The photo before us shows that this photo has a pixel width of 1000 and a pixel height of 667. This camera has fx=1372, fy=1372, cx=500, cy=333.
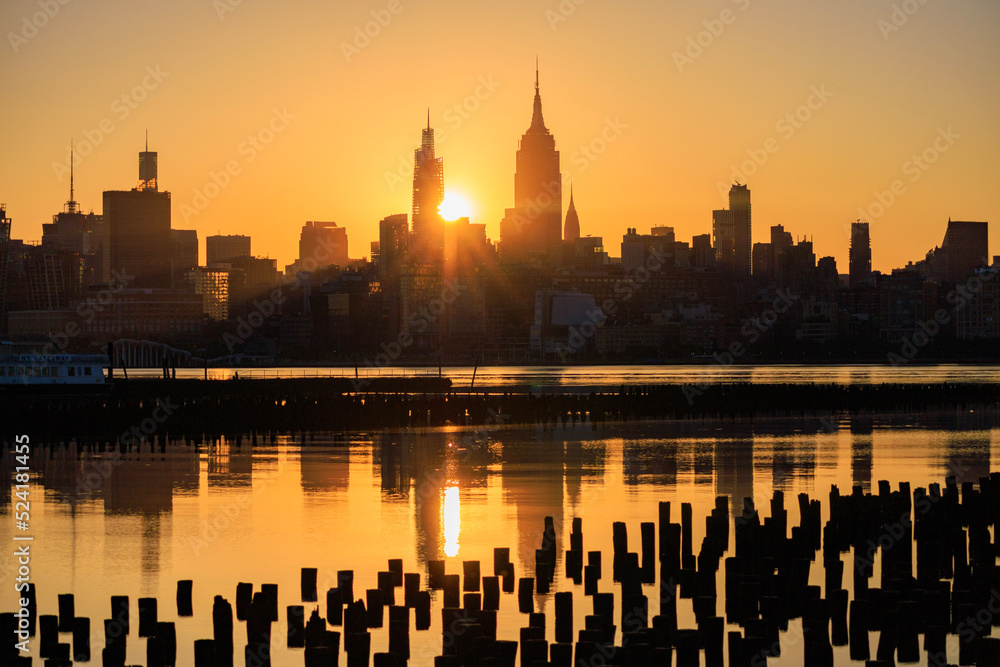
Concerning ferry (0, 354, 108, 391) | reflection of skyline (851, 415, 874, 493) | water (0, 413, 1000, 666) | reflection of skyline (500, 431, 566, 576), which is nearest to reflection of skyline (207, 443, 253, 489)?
water (0, 413, 1000, 666)

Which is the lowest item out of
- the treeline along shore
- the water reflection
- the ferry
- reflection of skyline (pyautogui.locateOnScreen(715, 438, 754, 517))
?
the water reflection

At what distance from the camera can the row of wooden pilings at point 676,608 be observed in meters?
15.6

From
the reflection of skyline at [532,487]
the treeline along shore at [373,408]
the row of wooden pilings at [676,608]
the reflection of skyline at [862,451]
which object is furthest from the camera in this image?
the treeline along shore at [373,408]

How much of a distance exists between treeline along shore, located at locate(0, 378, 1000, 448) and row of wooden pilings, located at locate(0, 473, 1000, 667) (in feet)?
110

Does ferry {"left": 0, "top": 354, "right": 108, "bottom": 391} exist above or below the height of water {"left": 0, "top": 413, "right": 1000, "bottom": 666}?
above

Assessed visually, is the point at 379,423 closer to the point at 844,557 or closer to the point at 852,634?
the point at 844,557

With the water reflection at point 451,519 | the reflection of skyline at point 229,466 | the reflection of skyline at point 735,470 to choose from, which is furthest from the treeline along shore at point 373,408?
the water reflection at point 451,519

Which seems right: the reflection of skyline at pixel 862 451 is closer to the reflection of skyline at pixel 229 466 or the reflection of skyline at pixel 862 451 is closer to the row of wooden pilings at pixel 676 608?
the row of wooden pilings at pixel 676 608

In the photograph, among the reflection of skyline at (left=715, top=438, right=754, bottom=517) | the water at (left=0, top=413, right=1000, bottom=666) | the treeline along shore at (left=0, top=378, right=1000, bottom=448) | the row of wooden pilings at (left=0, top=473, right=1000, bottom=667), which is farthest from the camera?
the treeline along shore at (left=0, top=378, right=1000, bottom=448)

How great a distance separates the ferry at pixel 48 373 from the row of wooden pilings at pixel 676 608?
196ft

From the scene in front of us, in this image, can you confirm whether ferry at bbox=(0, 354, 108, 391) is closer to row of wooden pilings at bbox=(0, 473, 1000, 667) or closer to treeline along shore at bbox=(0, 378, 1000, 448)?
treeline along shore at bbox=(0, 378, 1000, 448)

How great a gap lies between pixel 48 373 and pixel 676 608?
6523 cm

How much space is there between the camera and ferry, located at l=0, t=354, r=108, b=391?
7725 cm

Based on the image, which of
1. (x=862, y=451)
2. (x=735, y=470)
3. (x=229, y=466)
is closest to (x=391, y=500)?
(x=229, y=466)
